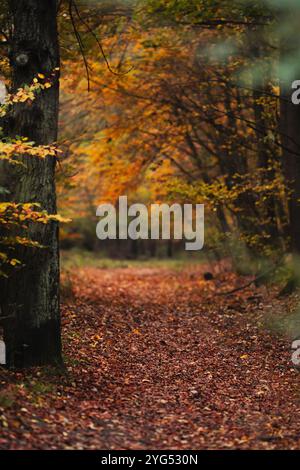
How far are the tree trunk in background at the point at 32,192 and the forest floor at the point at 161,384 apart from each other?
447 mm

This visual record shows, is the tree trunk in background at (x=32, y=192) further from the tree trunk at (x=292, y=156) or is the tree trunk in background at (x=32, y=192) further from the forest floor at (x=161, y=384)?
the tree trunk at (x=292, y=156)

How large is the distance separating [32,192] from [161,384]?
325cm

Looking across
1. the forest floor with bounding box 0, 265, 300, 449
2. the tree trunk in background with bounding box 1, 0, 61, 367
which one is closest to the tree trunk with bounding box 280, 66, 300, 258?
the forest floor with bounding box 0, 265, 300, 449

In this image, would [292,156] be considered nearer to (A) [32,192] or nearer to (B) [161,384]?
(B) [161,384]

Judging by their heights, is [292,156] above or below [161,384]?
above

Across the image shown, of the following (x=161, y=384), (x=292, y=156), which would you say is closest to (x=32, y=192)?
(x=161, y=384)

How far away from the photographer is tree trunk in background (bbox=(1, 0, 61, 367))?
7.82 metres

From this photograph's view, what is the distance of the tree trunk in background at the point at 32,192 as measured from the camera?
7820mm

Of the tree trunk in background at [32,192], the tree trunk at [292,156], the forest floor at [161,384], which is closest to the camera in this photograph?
the forest floor at [161,384]

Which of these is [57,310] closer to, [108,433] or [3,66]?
[108,433]

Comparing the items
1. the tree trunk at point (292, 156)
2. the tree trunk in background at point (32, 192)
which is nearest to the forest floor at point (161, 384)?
the tree trunk in background at point (32, 192)

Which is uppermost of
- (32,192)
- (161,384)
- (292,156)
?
(292,156)

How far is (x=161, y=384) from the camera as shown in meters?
8.58

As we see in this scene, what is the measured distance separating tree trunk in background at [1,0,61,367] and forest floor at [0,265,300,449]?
45cm
